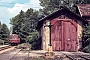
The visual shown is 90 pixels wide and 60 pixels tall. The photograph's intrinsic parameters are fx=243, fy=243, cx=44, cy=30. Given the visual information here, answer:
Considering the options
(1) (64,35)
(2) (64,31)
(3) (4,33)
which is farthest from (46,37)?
(3) (4,33)

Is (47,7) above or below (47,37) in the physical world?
above

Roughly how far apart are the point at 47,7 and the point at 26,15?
7287 millimetres

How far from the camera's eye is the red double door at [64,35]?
30.9m

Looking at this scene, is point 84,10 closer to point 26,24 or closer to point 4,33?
point 26,24

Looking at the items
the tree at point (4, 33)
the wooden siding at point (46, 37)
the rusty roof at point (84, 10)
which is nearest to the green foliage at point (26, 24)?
the tree at point (4, 33)

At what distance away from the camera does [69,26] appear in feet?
103

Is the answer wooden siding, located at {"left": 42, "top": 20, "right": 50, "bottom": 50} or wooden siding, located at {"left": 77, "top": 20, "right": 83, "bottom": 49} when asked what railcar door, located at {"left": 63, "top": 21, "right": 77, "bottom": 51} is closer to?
wooden siding, located at {"left": 77, "top": 20, "right": 83, "bottom": 49}

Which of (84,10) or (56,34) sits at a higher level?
(84,10)

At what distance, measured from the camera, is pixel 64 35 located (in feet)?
102

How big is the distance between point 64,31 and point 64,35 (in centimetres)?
52

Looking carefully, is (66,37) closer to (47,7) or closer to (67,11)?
(67,11)

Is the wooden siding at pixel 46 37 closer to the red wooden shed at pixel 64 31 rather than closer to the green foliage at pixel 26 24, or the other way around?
the red wooden shed at pixel 64 31

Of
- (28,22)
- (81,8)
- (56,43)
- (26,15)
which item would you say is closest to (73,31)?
(56,43)

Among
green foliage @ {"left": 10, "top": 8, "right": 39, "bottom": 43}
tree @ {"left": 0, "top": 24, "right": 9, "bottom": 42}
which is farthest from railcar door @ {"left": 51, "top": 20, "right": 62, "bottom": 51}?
tree @ {"left": 0, "top": 24, "right": 9, "bottom": 42}
